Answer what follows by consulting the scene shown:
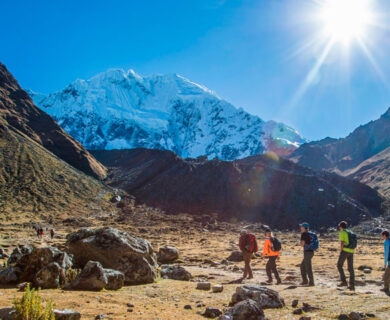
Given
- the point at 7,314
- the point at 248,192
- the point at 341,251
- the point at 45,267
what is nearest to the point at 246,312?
the point at 7,314

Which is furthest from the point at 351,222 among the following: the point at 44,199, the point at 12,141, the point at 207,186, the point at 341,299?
the point at 12,141

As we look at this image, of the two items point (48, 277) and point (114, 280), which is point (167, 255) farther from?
point (48, 277)

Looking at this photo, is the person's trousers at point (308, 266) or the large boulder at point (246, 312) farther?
the person's trousers at point (308, 266)

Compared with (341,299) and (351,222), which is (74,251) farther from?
(351,222)

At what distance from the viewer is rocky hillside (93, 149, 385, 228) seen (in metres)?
67.5

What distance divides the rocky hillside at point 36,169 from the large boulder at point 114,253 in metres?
38.2

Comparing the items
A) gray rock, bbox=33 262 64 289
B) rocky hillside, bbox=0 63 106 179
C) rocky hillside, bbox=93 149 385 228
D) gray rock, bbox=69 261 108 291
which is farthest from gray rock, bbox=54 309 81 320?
rocky hillside, bbox=0 63 106 179

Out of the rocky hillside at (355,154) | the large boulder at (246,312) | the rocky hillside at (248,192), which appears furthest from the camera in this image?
the rocky hillside at (355,154)

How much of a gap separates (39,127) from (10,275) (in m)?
81.3

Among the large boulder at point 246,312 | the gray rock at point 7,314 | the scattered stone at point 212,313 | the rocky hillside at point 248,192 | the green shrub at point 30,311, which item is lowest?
the scattered stone at point 212,313

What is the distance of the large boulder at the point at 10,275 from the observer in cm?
1048

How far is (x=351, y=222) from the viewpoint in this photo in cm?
6406

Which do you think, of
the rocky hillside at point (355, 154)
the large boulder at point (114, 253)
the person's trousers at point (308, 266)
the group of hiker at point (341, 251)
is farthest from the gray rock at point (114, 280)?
the rocky hillside at point (355, 154)

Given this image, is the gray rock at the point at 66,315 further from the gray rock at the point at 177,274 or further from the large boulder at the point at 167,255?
the large boulder at the point at 167,255
